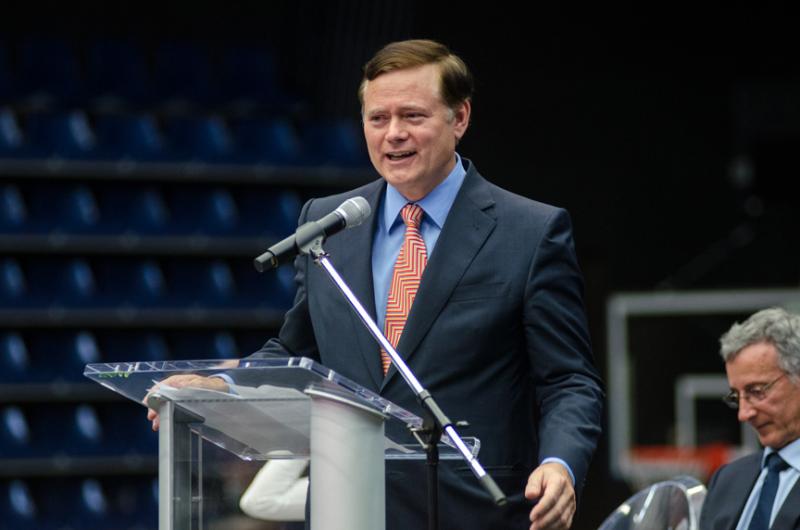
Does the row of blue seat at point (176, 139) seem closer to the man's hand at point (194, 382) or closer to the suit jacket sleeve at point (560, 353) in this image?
the suit jacket sleeve at point (560, 353)

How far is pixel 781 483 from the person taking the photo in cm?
352

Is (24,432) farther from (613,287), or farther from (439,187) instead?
(439,187)

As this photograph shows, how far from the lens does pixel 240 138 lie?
27.0 feet

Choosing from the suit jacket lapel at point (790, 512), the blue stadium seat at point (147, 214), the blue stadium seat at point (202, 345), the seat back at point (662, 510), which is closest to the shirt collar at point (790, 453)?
the suit jacket lapel at point (790, 512)

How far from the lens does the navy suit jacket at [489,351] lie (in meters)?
2.40

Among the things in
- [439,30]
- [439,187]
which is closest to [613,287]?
[439,30]

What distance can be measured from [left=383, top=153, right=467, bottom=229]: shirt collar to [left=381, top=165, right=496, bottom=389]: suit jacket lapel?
0.07 ft

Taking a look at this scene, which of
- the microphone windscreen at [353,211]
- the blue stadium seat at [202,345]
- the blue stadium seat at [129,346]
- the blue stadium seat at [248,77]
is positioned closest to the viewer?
the microphone windscreen at [353,211]

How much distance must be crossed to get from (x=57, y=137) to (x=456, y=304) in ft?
18.4

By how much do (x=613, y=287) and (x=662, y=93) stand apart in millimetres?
1417

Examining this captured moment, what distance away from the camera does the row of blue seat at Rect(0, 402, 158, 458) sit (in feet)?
23.7

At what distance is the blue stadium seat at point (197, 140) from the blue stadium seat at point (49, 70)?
598 mm

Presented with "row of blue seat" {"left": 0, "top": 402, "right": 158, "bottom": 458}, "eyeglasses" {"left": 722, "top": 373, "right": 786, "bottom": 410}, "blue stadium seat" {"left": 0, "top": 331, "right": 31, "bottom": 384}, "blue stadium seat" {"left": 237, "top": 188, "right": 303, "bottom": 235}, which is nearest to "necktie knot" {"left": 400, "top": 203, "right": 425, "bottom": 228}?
"eyeglasses" {"left": 722, "top": 373, "right": 786, "bottom": 410}

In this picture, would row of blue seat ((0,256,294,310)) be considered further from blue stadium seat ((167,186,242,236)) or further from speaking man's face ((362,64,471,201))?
speaking man's face ((362,64,471,201))
